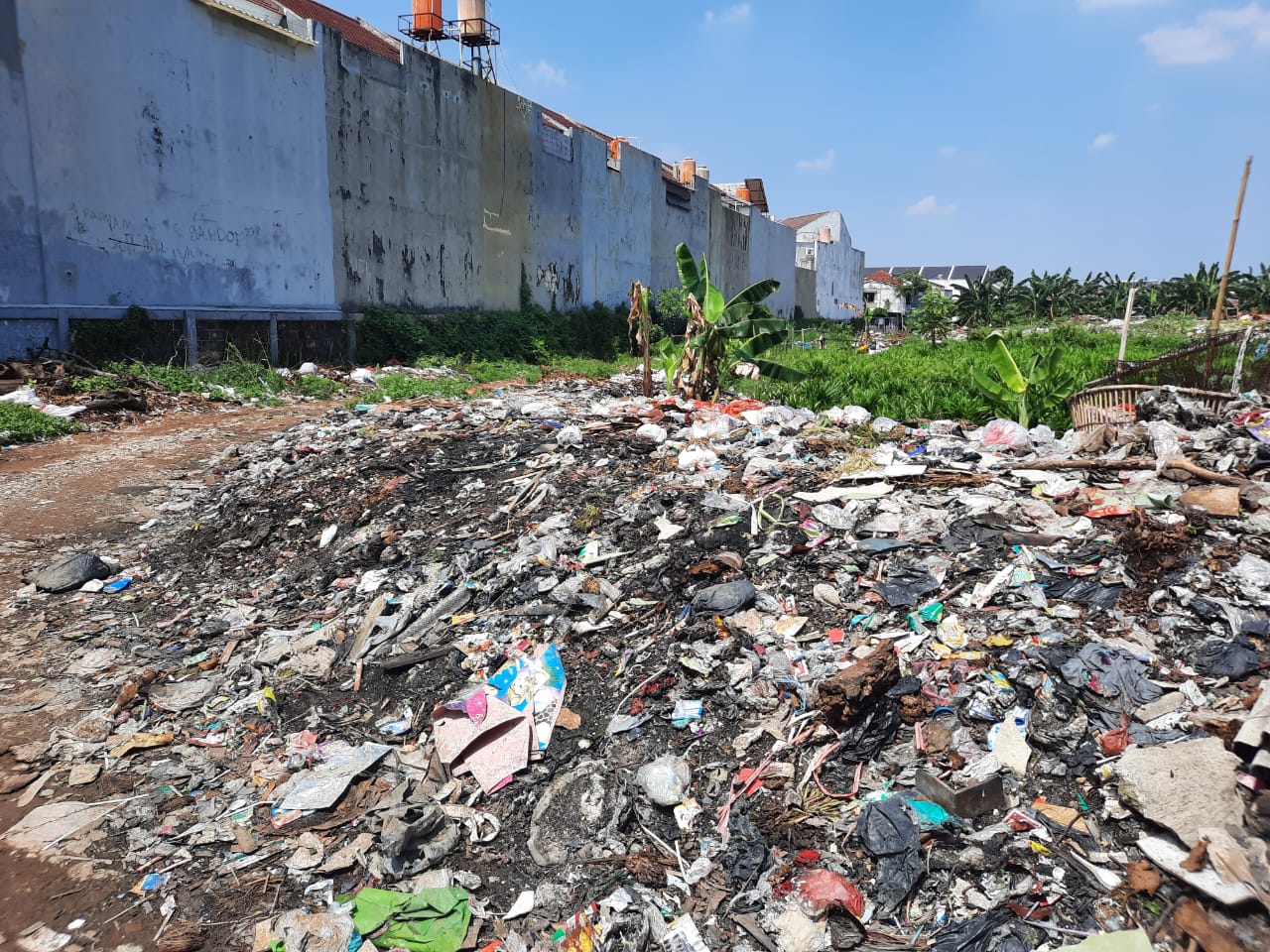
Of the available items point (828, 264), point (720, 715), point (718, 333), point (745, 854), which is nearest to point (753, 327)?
point (718, 333)

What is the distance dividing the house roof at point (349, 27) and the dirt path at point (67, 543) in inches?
412

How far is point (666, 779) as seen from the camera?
9.93ft

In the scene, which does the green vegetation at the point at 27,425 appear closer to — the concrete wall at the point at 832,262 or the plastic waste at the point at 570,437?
the plastic waste at the point at 570,437

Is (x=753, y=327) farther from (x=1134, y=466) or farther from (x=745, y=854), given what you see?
(x=745, y=854)

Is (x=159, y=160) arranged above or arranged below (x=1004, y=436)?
above

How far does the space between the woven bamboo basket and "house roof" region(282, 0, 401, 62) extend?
47.8ft

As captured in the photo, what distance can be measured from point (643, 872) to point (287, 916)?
4.02 ft

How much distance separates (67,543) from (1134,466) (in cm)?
740

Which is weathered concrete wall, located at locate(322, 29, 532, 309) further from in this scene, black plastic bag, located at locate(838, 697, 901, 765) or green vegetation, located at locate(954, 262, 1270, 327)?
green vegetation, located at locate(954, 262, 1270, 327)

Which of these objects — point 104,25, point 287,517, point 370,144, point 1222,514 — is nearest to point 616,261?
point 370,144

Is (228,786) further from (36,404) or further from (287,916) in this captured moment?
(36,404)

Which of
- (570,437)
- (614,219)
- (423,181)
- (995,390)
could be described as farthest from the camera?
(614,219)

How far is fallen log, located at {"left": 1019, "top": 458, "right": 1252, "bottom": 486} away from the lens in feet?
14.1

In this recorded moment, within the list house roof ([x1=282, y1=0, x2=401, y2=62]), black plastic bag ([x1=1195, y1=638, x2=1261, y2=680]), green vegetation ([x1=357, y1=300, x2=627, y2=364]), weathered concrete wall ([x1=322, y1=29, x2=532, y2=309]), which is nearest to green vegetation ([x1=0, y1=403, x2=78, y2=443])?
green vegetation ([x1=357, y1=300, x2=627, y2=364])
